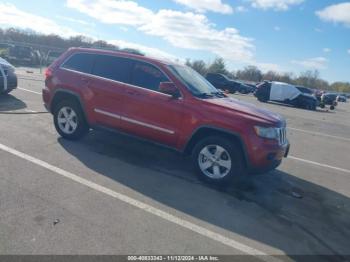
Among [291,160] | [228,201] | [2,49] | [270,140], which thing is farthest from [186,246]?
[2,49]

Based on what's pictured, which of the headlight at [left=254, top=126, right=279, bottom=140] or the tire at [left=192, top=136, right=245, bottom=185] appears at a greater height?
the headlight at [left=254, top=126, right=279, bottom=140]

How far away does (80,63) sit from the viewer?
21.6 feet

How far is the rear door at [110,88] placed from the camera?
19.7 feet

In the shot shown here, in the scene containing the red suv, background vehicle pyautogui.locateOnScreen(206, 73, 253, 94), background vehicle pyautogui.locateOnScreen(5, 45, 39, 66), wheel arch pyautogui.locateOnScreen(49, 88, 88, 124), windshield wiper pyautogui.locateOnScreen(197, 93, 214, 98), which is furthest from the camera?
background vehicle pyautogui.locateOnScreen(206, 73, 253, 94)

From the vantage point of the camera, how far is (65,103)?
6.64 meters

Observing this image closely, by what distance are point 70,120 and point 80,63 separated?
3.75 feet

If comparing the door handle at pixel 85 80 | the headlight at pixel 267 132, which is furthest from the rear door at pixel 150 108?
the headlight at pixel 267 132

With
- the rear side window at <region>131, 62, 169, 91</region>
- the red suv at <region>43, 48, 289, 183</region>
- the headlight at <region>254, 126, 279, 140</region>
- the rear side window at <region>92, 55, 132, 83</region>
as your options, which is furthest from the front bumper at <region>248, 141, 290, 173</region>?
the rear side window at <region>92, 55, 132, 83</region>

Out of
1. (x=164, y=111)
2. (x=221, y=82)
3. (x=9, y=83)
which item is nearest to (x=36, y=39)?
(x=221, y=82)

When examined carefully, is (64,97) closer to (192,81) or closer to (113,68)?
(113,68)

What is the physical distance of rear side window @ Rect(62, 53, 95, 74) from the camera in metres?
6.50

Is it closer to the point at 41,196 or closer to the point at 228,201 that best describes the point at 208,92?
the point at 228,201

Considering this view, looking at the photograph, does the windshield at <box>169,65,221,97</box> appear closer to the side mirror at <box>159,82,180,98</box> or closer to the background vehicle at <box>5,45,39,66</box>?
the side mirror at <box>159,82,180,98</box>

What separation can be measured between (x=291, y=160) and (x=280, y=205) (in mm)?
2935
